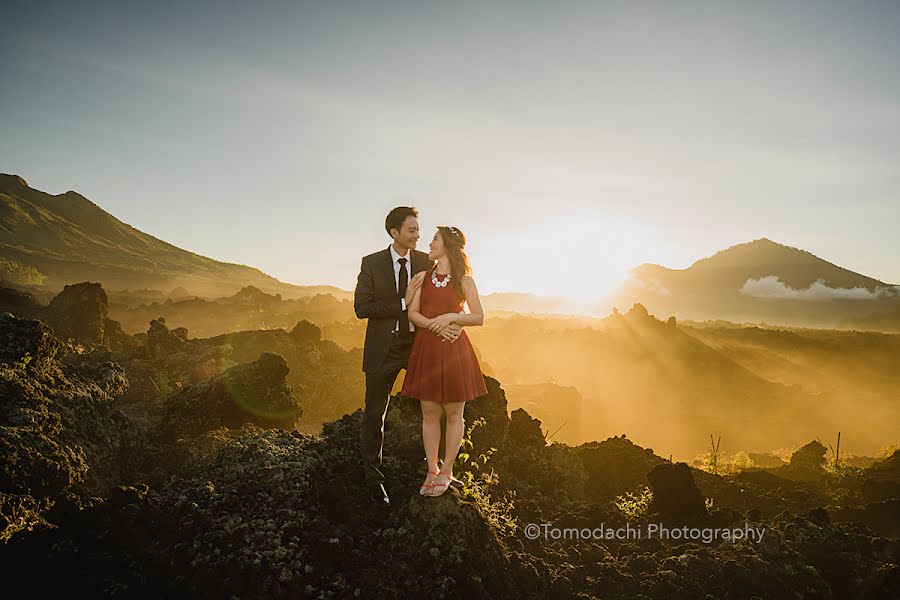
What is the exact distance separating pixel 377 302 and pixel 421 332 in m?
0.53

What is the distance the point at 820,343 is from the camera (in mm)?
79062

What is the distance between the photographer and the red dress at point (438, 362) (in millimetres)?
4367

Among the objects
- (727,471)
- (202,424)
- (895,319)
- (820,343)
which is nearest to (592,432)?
(727,471)

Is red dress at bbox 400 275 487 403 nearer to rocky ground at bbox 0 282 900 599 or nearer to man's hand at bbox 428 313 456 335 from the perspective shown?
man's hand at bbox 428 313 456 335

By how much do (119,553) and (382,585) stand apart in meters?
2.23

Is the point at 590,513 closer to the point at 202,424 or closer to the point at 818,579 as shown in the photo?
the point at 818,579

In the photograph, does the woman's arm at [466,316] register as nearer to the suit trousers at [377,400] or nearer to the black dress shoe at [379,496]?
the suit trousers at [377,400]

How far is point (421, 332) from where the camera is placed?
4484mm

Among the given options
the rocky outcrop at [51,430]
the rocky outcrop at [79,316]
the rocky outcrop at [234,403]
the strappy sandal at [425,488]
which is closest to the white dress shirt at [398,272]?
the strappy sandal at [425,488]

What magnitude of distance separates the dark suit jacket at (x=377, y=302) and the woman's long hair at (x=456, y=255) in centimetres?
50

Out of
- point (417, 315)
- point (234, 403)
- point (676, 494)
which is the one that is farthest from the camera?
point (234, 403)

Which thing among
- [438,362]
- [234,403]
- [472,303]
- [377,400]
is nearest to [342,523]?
[377,400]

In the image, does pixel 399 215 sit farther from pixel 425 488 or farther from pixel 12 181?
pixel 12 181

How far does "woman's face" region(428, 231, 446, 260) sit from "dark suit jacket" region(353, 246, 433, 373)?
35 centimetres
